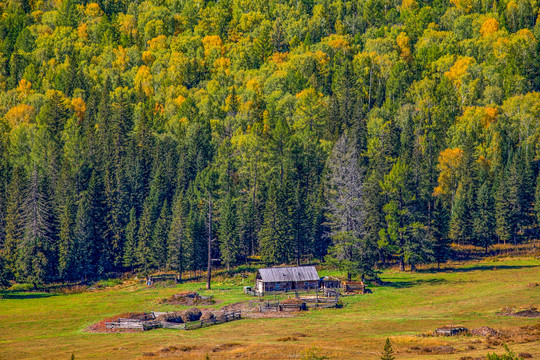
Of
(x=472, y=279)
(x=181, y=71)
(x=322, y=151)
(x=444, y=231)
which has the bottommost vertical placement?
(x=472, y=279)

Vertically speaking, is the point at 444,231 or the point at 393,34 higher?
the point at 393,34

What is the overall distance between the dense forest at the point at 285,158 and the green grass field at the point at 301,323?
969 cm

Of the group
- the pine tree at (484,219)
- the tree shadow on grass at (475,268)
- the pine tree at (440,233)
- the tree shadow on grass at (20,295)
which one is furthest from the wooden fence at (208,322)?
the pine tree at (484,219)

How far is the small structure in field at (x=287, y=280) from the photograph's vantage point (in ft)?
272

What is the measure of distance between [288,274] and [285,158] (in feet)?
157

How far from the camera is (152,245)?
110 metres

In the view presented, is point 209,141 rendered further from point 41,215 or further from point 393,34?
point 393,34

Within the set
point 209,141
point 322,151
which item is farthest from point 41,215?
point 322,151

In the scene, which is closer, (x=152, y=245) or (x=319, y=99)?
(x=152, y=245)

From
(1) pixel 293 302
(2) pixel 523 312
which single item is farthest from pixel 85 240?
(2) pixel 523 312

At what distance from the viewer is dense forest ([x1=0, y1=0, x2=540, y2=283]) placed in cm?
10550

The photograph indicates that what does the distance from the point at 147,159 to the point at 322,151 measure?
122 ft

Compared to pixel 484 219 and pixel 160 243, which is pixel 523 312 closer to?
pixel 484 219

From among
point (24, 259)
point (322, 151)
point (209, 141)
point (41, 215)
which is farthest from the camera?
point (209, 141)
